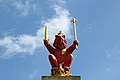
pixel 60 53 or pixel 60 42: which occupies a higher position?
pixel 60 42

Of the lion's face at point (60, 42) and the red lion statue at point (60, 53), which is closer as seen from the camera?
the red lion statue at point (60, 53)

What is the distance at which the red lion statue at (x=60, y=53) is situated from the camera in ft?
46.7

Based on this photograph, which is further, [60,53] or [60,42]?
[60,42]

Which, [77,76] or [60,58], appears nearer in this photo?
[77,76]

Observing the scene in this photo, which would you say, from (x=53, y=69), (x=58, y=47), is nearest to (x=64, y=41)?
(x=58, y=47)

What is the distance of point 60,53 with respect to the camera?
14617 millimetres

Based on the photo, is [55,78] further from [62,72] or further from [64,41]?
[64,41]

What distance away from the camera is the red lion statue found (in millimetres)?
14238

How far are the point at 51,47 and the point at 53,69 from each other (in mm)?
1103

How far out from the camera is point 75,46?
14.6m

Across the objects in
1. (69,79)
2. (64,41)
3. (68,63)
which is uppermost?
(64,41)

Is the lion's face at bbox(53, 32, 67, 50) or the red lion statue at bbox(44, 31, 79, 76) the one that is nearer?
the red lion statue at bbox(44, 31, 79, 76)

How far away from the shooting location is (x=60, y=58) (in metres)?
14.5

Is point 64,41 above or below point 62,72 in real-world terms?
above
